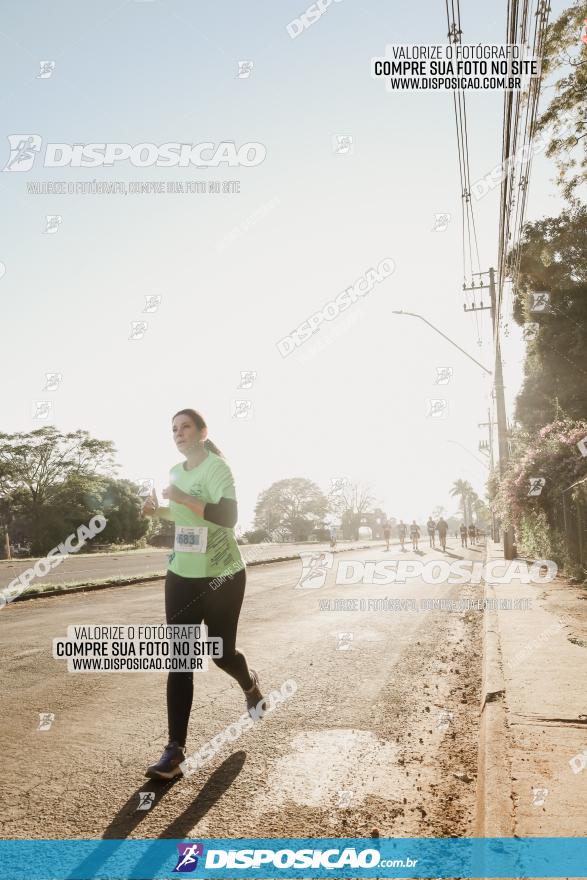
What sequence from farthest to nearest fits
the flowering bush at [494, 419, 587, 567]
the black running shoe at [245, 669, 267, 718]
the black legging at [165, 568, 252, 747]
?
the flowering bush at [494, 419, 587, 567] < the black running shoe at [245, 669, 267, 718] < the black legging at [165, 568, 252, 747]

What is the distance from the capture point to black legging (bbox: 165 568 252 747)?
11.5 feet

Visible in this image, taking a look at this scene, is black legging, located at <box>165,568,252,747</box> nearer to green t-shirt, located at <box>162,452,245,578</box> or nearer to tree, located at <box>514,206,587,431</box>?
green t-shirt, located at <box>162,452,245,578</box>

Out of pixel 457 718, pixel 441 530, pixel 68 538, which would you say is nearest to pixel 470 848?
pixel 457 718

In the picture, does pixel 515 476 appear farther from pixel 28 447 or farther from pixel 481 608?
pixel 28 447

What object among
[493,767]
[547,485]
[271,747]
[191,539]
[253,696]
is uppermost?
[547,485]

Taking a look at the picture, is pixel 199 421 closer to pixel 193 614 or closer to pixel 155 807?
pixel 193 614

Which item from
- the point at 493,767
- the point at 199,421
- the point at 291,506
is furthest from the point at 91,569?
the point at 291,506

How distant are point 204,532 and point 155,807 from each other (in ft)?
4.84

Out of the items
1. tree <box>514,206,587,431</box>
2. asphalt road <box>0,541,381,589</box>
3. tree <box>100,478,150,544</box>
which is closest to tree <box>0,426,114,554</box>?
tree <box>100,478,150,544</box>

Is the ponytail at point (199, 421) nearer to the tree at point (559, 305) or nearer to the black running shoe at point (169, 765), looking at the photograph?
the black running shoe at point (169, 765)

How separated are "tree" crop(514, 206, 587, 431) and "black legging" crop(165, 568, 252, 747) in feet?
63.0

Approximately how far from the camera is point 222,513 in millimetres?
3680

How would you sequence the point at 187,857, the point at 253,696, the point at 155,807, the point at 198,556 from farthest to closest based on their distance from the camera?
the point at 253,696, the point at 198,556, the point at 155,807, the point at 187,857

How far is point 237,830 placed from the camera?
2.77 m
